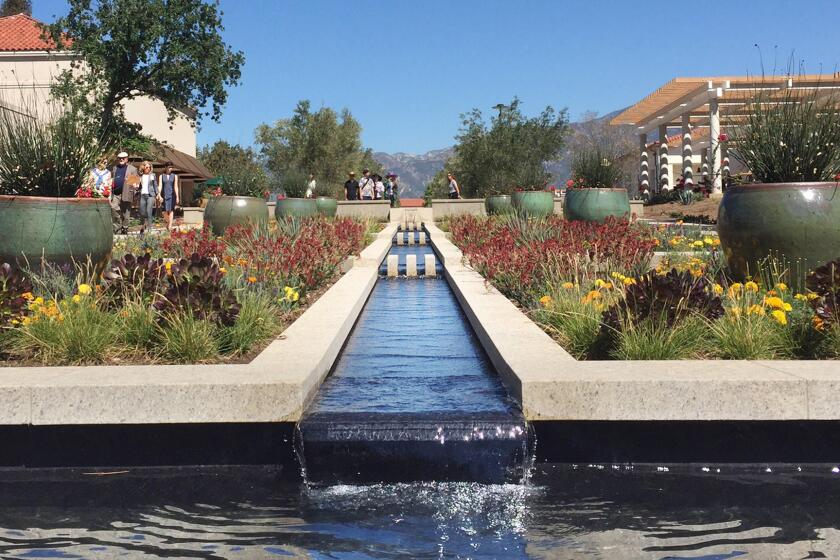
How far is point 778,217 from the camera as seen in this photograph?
780cm

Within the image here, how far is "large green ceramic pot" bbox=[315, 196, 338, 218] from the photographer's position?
26812mm

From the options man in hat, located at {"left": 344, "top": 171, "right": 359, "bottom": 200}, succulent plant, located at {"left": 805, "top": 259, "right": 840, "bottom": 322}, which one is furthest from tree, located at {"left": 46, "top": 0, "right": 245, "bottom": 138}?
succulent plant, located at {"left": 805, "top": 259, "right": 840, "bottom": 322}

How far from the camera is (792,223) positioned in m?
7.75

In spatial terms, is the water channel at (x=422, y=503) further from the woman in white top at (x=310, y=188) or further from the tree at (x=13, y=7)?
the tree at (x=13, y=7)

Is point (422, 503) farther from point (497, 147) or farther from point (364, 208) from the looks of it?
point (497, 147)

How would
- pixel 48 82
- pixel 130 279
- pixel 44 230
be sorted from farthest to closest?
pixel 48 82, pixel 44 230, pixel 130 279

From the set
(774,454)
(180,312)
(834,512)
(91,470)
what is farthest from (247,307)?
(834,512)

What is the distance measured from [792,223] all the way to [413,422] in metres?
4.33

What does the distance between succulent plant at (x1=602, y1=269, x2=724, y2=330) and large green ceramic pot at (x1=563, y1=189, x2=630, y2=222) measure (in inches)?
376

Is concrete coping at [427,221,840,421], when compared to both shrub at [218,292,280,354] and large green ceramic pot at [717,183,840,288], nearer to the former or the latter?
shrub at [218,292,280,354]

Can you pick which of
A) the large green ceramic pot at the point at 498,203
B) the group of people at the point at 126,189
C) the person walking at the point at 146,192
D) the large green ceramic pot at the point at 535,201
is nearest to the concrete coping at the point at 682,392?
the group of people at the point at 126,189

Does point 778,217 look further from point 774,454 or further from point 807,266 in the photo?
point 774,454

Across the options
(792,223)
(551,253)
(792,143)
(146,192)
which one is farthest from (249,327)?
(146,192)

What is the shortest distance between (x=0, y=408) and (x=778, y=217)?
20.2ft
